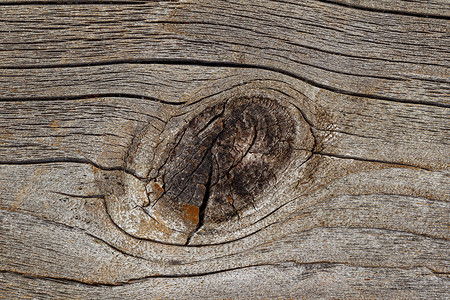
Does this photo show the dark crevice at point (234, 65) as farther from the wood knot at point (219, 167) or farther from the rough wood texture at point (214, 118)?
the wood knot at point (219, 167)

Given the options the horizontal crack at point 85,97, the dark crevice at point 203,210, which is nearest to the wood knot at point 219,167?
the dark crevice at point 203,210

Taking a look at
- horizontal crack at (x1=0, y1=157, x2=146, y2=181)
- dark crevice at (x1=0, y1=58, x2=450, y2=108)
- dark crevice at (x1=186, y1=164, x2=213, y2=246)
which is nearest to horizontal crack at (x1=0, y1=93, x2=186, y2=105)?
dark crevice at (x1=0, y1=58, x2=450, y2=108)

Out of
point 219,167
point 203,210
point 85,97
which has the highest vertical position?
point 85,97

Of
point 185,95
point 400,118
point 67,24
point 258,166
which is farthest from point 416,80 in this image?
point 67,24

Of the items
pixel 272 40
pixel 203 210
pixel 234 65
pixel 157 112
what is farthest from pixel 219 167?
pixel 272 40

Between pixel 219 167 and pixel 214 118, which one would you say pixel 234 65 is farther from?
pixel 219 167

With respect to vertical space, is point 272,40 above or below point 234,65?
above

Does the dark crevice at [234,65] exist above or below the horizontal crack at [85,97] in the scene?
above

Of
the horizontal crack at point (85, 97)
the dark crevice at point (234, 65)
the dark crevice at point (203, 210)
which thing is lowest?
the dark crevice at point (203, 210)

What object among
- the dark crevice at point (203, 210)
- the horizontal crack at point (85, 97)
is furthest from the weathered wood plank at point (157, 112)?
the dark crevice at point (203, 210)
